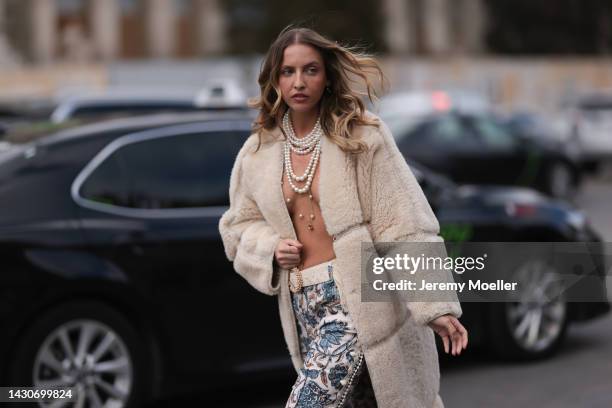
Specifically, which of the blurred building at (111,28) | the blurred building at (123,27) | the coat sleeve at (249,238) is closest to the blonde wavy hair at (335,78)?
the coat sleeve at (249,238)

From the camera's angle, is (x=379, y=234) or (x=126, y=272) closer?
(x=379, y=234)

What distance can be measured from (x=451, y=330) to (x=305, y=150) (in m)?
0.73

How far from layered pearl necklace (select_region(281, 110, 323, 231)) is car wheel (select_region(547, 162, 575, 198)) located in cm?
1455

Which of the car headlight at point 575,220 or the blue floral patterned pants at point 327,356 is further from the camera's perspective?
the car headlight at point 575,220

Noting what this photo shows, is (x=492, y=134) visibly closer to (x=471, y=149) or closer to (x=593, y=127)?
(x=471, y=149)

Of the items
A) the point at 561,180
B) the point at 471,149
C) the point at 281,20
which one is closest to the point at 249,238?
the point at 471,149

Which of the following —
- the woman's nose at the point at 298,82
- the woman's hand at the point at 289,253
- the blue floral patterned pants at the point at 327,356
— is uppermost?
the woman's nose at the point at 298,82

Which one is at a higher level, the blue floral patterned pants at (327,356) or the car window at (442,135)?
the car window at (442,135)

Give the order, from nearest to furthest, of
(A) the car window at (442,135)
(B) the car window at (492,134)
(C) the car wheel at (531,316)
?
(C) the car wheel at (531,316), (A) the car window at (442,135), (B) the car window at (492,134)

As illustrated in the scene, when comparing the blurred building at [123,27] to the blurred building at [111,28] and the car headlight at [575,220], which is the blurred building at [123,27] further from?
the car headlight at [575,220]

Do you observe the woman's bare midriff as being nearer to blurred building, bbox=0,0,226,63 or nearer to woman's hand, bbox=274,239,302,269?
woman's hand, bbox=274,239,302,269

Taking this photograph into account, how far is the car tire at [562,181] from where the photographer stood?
17859mm

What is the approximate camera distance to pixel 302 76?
358cm

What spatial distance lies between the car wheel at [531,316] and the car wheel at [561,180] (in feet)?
35.5
